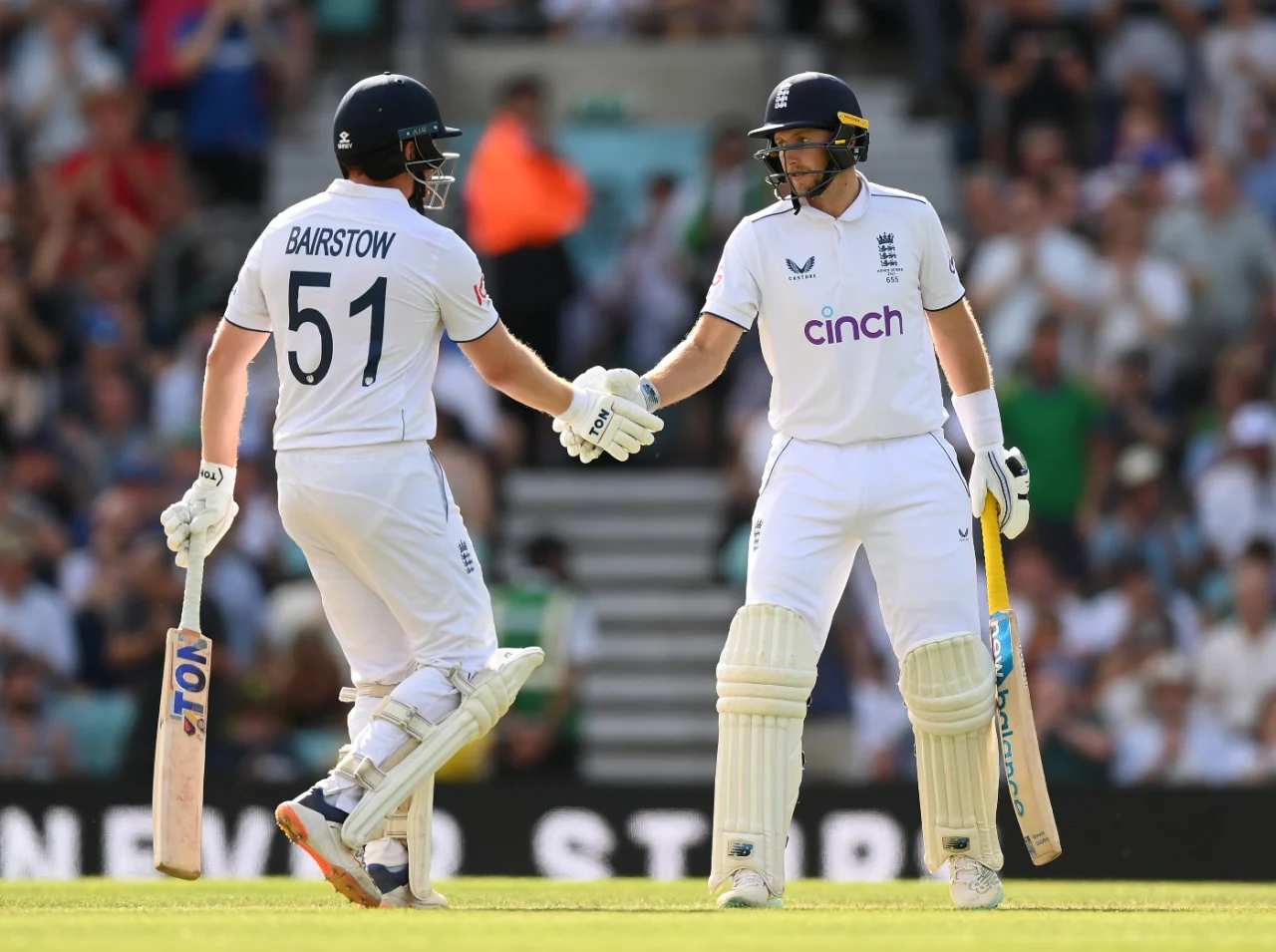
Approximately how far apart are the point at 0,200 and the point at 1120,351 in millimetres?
6048

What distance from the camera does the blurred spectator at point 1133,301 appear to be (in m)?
11.8

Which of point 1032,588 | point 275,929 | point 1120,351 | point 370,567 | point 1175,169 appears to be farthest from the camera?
point 1175,169

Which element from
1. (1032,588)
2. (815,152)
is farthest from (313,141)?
(815,152)

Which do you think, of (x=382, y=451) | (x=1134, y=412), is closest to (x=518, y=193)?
Result: (x=1134, y=412)

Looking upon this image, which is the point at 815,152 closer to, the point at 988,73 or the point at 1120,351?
the point at 1120,351

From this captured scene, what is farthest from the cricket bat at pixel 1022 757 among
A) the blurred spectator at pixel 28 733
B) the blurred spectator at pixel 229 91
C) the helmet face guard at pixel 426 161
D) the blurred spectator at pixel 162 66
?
the blurred spectator at pixel 162 66

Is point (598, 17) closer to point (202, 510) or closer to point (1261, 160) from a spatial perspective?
point (1261, 160)

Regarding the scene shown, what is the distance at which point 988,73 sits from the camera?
13.6 m

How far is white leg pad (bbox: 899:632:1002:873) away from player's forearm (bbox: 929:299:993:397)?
2.60 ft

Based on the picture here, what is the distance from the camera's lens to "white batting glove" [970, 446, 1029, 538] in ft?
23.1

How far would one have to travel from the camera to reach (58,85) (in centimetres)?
1356

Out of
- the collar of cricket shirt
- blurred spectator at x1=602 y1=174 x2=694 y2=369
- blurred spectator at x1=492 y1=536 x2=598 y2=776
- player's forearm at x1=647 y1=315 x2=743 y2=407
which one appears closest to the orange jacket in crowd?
blurred spectator at x1=602 y1=174 x2=694 y2=369

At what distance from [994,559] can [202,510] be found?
2274mm

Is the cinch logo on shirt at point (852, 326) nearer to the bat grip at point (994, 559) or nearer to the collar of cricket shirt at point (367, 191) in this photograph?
the bat grip at point (994, 559)
